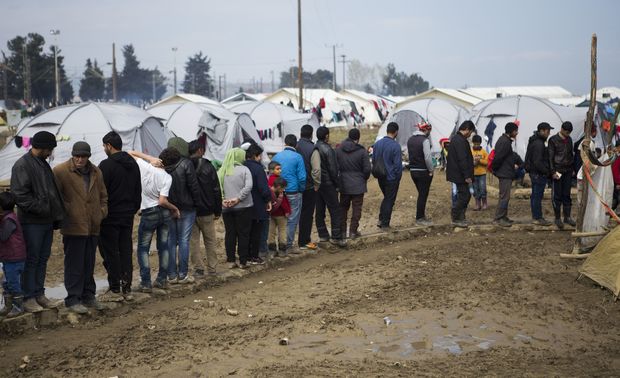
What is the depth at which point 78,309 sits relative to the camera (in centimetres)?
798

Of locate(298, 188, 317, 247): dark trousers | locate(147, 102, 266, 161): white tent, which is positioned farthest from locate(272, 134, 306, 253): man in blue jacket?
locate(147, 102, 266, 161): white tent

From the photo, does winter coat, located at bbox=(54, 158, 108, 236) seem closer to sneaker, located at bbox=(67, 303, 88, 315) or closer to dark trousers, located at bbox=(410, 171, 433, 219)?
sneaker, located at bbox=(67, 303, 88, 315)

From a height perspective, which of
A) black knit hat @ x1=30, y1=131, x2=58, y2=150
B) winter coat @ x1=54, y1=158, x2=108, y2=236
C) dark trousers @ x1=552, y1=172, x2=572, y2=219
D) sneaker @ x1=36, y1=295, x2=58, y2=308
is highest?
black knit hat @ x1=30, y1=131, x2=58, y2=150

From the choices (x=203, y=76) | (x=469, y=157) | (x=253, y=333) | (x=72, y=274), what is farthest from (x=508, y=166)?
(x=203, y=76)

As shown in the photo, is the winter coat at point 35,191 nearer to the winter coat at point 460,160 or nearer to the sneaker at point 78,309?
the sneaker at point 78,309

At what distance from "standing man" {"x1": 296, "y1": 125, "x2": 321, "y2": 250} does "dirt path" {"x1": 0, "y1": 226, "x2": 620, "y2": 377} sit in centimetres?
143

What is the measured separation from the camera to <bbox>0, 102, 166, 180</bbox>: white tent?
66.9 ft

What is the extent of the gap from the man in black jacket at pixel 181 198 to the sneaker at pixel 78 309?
1.54m

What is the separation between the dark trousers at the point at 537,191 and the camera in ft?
43.4

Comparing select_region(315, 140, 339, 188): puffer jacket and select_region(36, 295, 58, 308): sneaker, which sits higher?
select_region(315, 140, 339, 188): puffer jacket

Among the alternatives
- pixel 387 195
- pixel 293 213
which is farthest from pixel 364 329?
pixel 387 195

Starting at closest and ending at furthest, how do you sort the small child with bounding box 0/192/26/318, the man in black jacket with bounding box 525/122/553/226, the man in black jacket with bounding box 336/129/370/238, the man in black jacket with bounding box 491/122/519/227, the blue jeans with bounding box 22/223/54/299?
the small child with bounding box 0/192/26/318
the blue jeans with bounding box 22/223/54/299
the man in black jacket with bounding box 336/129/370/238
the man in black jacket with bounding box 525/122/553/226
the man in black jacket with bounding box 491/122/519/227

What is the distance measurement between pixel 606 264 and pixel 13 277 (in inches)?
278

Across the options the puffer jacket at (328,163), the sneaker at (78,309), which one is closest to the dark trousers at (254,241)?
the puffer jacket at (328,163)
